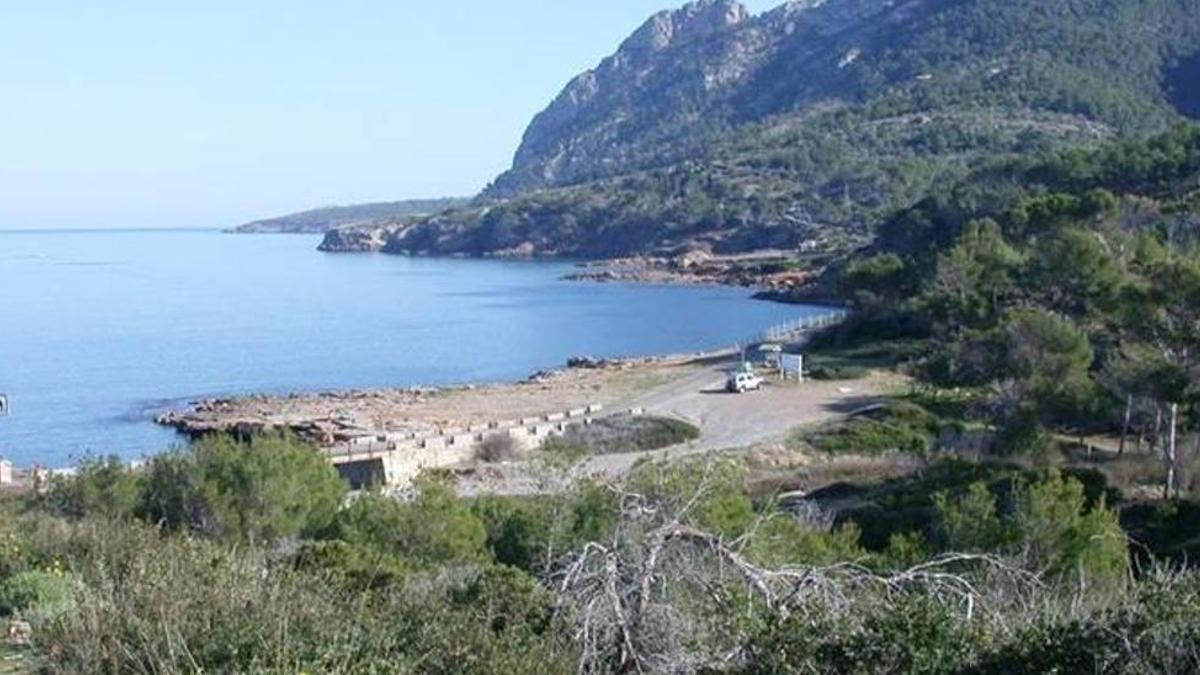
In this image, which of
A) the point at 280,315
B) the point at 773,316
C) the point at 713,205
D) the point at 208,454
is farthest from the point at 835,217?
the point at 208,454

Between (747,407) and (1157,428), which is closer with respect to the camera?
(1157,428)

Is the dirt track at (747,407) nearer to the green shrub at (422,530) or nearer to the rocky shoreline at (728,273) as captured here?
the green shrub at (422,530)

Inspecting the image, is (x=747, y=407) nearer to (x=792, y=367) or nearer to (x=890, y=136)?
(x=792, y=367)

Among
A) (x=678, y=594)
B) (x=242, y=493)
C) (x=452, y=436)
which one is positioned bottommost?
(x=452, y=436)

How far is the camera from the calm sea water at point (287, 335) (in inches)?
2015

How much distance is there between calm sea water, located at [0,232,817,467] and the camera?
51188mm

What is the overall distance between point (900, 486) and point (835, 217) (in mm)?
93131

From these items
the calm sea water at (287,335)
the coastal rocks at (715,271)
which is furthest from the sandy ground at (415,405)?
the coastal rocks at (715,271)

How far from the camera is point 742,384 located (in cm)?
4591

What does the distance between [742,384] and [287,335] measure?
35839mm

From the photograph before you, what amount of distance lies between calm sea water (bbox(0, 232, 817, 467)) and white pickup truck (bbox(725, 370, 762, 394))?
14762mm

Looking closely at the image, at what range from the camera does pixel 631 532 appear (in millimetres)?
8805

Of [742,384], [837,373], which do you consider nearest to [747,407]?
[742,384]

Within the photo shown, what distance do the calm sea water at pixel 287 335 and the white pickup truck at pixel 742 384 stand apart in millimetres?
14762
